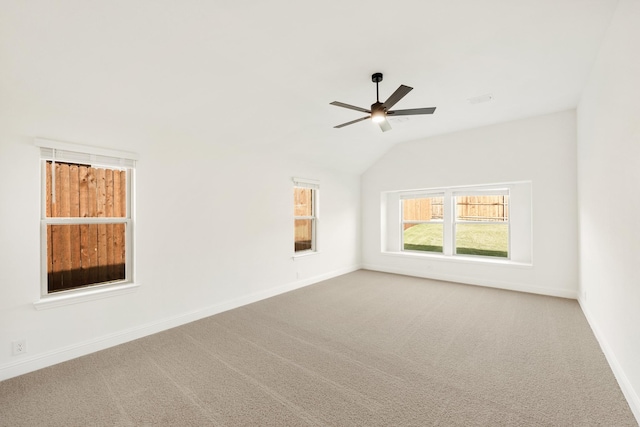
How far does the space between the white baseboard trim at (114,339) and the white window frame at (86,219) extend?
45 centimetres

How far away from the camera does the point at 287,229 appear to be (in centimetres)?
501

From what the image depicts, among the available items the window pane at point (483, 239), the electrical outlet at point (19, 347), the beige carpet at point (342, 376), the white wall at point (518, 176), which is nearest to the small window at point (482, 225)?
the window pane at point (483, 239)

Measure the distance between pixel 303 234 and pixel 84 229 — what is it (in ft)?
11.2

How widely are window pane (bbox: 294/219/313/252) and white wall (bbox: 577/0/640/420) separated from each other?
420 cm

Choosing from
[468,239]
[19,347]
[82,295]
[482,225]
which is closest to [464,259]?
[468,239]

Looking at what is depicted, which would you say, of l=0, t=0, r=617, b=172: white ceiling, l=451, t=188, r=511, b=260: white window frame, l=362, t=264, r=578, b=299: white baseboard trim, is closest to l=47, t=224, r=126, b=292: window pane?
l=0, t=0, r=617, b=172: white ceiling

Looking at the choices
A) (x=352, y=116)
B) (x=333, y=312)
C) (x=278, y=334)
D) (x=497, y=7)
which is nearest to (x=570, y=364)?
(x=333, y=312)

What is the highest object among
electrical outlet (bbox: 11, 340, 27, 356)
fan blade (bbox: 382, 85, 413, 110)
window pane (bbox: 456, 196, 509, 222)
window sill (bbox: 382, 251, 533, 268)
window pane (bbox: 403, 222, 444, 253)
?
fan blade (bbox: 382, 85, 413, 110)

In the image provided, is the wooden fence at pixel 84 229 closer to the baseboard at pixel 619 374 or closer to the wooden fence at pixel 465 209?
the baseboard at pixel 619 374

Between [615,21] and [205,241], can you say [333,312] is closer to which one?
[205,241]

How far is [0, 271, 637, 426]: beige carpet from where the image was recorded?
193 centimetres

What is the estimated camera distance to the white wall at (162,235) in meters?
2.46

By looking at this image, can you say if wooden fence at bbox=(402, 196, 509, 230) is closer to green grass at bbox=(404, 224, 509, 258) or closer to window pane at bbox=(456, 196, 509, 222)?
window pane at bbox=(456, 196, 509, 222)

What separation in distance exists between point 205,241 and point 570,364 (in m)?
4.15
